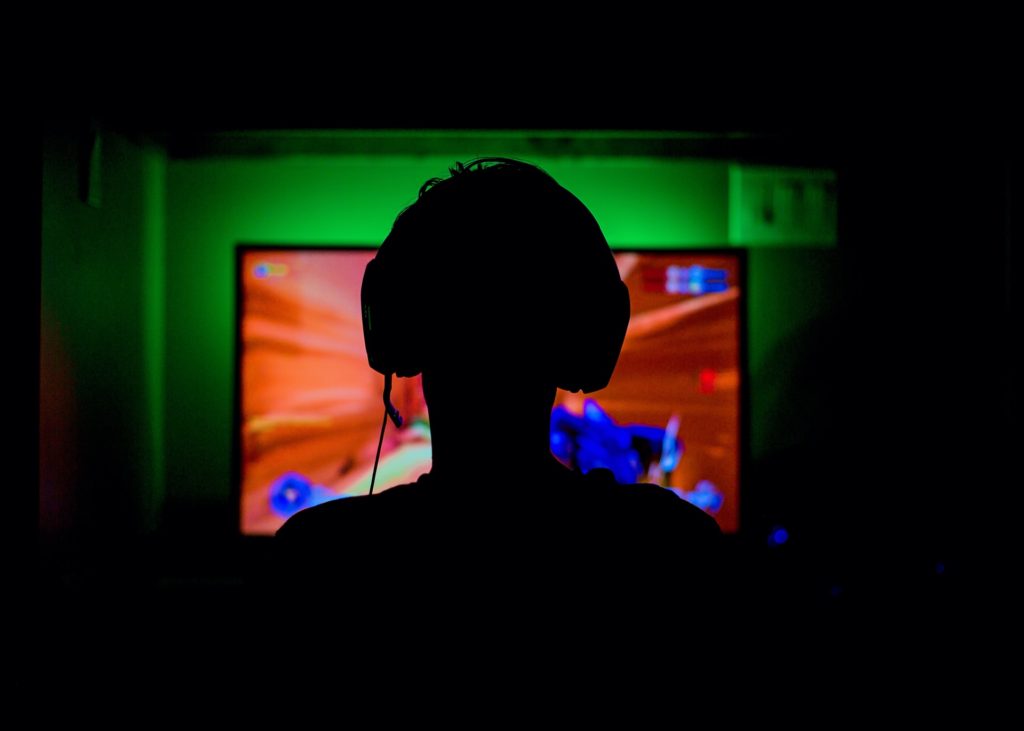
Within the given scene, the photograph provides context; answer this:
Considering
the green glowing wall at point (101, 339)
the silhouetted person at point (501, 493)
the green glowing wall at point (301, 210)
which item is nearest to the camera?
the silhouetted person at point (501, 493)

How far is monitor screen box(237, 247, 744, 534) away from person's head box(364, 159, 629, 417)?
1.34 meters

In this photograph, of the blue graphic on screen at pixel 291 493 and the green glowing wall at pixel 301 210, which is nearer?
the blue graphic on screen at pixel 291 493

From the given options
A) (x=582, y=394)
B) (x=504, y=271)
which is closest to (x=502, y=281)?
(x=504, y=271)

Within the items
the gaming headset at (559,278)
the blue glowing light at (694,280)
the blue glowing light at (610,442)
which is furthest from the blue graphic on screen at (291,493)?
the gaming headset at (559,278)

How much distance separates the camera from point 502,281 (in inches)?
22.1

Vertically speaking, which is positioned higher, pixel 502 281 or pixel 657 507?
pixel 502 281

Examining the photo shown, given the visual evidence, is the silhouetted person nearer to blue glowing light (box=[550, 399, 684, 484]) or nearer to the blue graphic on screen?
blue glowing light (box=[550, 399, 684, 484])

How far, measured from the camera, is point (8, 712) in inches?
49.3

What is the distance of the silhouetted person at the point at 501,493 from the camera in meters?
0.52

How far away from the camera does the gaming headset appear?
0.58 m

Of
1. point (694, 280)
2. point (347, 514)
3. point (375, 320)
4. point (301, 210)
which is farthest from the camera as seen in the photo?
point (301, 210)

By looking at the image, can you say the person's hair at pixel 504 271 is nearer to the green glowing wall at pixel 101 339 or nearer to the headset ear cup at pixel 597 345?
the headset ear cup at pixel 597 345

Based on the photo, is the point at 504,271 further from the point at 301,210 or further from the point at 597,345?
the point at 301,210

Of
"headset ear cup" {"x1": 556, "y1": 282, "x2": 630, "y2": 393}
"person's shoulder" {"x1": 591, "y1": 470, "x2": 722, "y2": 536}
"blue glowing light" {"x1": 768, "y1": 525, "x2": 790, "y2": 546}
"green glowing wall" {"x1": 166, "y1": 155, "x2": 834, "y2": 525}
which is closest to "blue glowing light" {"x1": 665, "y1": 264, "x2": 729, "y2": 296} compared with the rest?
"green glowing wall" {"x1": 166, "y1": 155, "x2": 834, "y2": 525}
